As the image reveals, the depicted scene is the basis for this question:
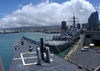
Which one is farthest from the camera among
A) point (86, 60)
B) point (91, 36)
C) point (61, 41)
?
point (61, 41)

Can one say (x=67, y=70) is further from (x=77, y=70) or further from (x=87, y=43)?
(x=87, y=43)

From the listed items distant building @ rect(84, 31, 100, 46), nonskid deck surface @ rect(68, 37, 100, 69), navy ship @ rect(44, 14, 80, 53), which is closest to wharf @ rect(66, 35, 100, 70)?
nonskid deck surface @ rect(68, 37, 100, 69)

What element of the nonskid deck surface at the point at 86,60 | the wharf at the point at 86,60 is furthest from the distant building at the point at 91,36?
the nonskid deck surface at the point at 86,60

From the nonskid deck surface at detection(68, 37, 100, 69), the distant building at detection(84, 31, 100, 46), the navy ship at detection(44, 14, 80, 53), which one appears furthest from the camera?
the distant building at detection(84, 31, 100, 46)

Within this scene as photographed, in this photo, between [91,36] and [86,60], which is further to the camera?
[91,36]

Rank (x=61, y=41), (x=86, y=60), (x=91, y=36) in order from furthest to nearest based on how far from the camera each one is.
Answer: (x=61, y=41)
(x=91, y=36)
(x=86, y=60)

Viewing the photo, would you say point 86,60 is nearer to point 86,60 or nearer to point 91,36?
point 86,60

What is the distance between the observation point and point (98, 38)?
30.9 m

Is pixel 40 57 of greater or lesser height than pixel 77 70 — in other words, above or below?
above

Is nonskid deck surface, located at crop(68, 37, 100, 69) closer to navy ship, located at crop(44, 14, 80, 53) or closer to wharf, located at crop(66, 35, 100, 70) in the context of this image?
wharf, located at crop(66, 35, 100, 70)

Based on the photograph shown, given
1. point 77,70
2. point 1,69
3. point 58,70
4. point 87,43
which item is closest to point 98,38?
point 87,43

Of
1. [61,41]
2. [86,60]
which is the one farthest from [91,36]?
[86,60]

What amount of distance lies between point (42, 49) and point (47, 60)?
6.44 feet

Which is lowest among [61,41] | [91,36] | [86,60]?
[86,60]
